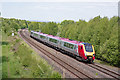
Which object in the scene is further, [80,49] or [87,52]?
[80,49]

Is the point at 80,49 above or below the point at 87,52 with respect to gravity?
above

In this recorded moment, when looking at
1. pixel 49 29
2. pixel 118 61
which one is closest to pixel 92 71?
pixel 118 61

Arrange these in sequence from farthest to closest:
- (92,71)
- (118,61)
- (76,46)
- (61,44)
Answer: (61,44), (76,46), (118,61), (92,71)

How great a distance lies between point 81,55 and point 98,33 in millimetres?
7488

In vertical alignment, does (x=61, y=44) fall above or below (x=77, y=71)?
above

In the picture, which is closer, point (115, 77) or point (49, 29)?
point (115, 77)

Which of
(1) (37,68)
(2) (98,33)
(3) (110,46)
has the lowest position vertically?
(1) (37,68)

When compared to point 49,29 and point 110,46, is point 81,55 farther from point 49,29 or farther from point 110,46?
point 49,29

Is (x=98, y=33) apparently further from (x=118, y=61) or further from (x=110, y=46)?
(x=118, y=61)

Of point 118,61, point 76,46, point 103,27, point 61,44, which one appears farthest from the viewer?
point 61,44

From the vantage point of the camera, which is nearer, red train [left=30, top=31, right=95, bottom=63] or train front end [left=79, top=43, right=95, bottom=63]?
train front end [left=79, top=43, right=95, bottom=63]

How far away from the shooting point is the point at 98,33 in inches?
996

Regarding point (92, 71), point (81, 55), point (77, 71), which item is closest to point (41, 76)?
point (77, 71)

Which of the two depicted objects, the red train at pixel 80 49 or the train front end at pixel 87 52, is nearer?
the train front end at pixel 87 52
